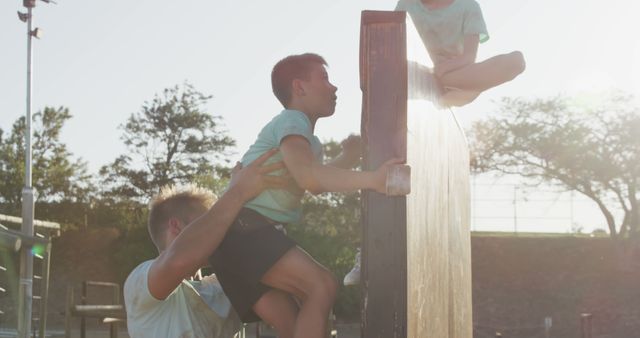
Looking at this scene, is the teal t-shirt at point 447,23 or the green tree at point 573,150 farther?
the green tree at point 573,150

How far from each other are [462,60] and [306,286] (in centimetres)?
85

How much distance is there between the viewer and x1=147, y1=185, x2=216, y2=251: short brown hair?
2.93 metres

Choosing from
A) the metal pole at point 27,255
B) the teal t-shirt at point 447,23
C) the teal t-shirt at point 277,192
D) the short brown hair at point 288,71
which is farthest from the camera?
the metal pole at point 27,255

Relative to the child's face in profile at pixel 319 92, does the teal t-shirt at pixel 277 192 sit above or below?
below

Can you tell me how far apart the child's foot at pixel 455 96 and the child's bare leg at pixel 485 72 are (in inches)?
2.1

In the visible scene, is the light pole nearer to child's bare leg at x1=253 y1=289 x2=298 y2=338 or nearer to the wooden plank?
child's bare leg at x1=253 y1=289 x2=298 y2=338

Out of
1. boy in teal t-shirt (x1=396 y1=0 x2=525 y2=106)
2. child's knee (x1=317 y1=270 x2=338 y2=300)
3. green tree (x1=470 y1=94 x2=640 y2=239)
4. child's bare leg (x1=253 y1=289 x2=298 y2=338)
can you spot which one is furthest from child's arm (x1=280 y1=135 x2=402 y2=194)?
green tree (x1=470 y1=94 x2=640 y2=239)

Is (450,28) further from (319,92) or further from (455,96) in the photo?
(319,92)

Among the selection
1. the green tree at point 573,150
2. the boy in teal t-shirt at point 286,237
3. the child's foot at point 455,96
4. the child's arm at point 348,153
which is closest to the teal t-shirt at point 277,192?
the boy in teal t-shirt at point 286,237

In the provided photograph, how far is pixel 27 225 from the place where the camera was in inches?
794

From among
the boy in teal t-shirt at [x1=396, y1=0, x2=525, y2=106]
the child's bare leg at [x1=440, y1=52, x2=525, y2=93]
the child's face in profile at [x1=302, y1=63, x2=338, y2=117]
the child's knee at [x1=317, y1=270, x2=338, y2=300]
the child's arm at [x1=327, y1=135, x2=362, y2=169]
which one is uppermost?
the boy in teal t-shirt at [x1=396, y1=0, x2=525, y2=106]

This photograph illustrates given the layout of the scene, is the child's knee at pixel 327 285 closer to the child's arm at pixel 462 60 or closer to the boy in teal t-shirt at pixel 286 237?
the boy in teal t-shirt at pixel 286 237

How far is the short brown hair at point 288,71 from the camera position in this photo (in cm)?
253

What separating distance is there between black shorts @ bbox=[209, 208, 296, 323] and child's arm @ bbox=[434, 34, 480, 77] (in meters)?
0.67
